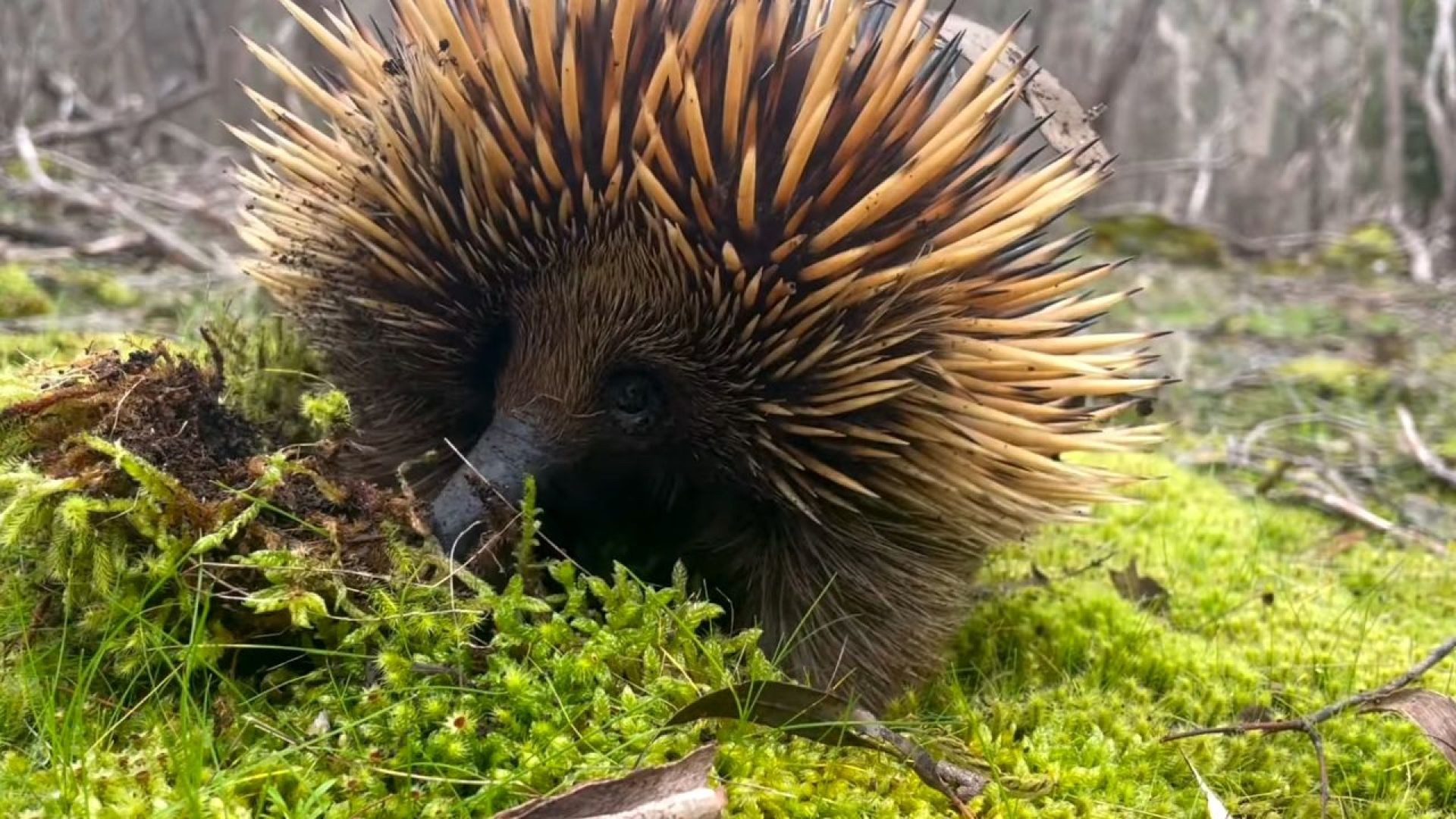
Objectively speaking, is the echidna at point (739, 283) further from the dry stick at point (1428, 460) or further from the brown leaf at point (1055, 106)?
the dry stick at point (1428, 460)

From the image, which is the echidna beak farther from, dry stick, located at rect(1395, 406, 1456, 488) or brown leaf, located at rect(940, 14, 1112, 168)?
dry stick, located at rect(1395, 406, 1456, 488)

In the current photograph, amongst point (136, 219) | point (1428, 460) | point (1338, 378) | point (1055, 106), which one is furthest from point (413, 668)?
point (1338, 378)

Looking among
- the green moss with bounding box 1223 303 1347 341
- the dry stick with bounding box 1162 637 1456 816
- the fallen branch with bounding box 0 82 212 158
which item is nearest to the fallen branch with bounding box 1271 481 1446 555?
A: the dry stick with bounding box 1162 637 1456 816

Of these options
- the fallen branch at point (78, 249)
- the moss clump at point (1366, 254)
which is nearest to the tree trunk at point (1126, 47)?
the moss clump at point (1366, 254)

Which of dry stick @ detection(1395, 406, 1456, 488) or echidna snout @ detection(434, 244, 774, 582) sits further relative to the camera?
dry stick @ detection(1395, 406, 1456, 488)

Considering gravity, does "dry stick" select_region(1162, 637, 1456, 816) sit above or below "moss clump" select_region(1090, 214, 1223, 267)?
below

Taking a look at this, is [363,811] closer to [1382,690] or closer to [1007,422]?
[1007,422]

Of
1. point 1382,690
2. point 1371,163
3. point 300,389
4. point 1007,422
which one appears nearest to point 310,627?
point 300,389
